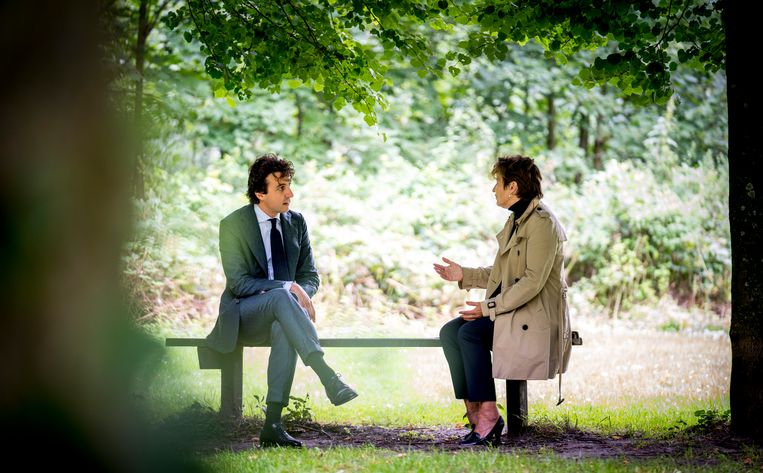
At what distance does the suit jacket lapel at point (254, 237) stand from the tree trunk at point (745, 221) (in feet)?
9.15

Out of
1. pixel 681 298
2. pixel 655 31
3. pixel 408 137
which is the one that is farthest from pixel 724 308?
pixel 655 31

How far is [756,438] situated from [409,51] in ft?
11.0

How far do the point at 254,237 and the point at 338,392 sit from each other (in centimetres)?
122

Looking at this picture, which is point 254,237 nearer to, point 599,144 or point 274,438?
point 274,438

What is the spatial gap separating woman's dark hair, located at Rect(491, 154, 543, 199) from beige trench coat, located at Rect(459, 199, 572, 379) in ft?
0.27

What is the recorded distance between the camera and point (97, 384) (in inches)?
111

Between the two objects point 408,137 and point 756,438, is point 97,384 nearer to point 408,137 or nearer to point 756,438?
point 756,438

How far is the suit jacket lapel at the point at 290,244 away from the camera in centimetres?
575

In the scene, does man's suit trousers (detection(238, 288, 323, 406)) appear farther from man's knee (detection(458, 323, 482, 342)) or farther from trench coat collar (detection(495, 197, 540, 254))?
trench coat collar (detection(495, 197, 540, 254))

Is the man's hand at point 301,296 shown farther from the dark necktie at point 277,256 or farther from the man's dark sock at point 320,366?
the man's dark sock at point 320,366

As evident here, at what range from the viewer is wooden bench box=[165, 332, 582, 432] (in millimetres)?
5406

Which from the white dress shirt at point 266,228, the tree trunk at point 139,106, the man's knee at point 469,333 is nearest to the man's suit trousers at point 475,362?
the man's knee at point 469,333

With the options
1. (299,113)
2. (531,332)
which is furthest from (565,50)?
(299,113)

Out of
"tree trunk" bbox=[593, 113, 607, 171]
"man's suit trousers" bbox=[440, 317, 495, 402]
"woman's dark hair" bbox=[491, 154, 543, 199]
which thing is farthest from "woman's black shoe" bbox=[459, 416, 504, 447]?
"tree trunk" bbox=[593, 113, 607, 171]
